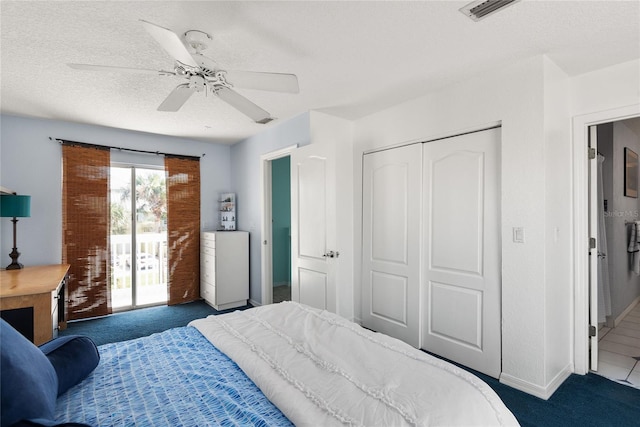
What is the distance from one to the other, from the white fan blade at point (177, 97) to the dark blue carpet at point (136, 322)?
2.46 metres

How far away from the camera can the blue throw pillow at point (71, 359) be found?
1.28 metres

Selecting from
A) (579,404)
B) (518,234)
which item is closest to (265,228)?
(518,234)

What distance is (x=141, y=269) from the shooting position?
454cm

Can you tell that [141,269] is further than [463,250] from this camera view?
Yes

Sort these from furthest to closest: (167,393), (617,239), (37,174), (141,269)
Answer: (141,269), (37,174), (617,239), (167,393)

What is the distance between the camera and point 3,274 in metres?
→ 3.07

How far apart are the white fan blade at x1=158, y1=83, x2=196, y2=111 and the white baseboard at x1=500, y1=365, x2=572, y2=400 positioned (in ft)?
9.84

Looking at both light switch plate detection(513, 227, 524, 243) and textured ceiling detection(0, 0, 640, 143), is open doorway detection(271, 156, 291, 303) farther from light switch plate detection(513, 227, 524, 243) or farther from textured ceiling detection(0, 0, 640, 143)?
light switch plate detection(513, 227, 524, 243)

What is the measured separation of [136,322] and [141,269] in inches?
35.1

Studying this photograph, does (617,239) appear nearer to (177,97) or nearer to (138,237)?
(177,97)

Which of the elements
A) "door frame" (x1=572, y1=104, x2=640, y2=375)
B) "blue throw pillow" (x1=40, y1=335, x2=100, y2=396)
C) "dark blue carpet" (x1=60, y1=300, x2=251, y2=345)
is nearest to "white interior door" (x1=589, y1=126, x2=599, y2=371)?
"door frame" (x1=572, y1=104, x2=640, y2=375)

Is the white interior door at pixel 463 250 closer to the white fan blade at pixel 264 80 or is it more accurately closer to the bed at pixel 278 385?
the bed at pixel 278 385

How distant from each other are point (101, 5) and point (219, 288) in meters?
3.40

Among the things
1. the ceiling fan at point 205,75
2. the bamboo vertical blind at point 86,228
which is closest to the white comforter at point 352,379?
the ceiling fan at point 205,75
